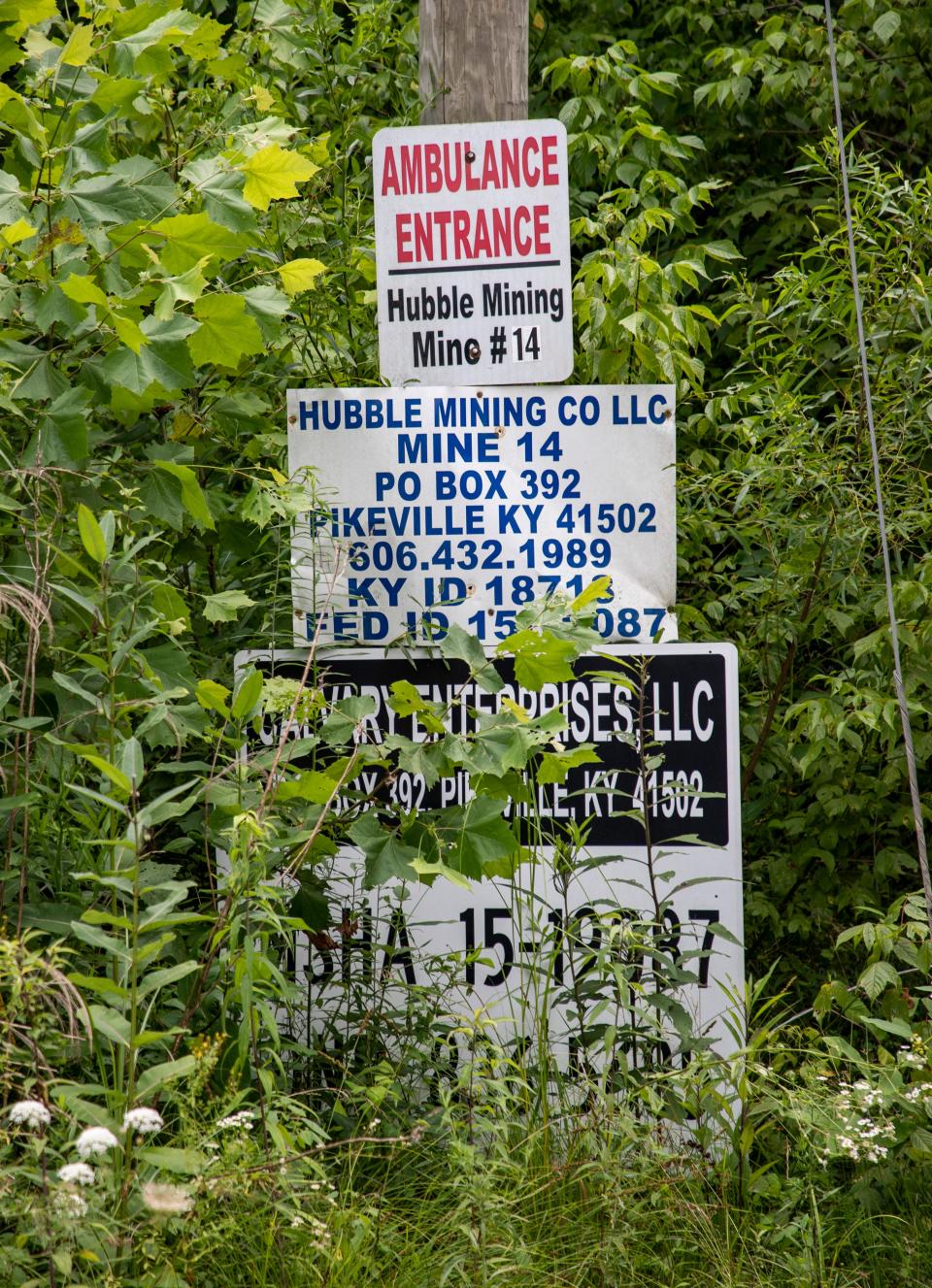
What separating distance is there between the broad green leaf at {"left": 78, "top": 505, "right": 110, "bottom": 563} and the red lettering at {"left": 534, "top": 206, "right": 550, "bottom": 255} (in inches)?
57.8

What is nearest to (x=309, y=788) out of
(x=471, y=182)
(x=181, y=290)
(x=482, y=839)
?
(x=482, y=839)

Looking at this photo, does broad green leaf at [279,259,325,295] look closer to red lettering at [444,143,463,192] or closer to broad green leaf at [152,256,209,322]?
broad green leaf at [152,256,209,322]

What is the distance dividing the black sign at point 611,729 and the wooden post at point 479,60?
134 cm

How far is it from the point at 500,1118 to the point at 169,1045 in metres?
0.66

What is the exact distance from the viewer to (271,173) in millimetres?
2688

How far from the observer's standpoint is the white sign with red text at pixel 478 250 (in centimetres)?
324

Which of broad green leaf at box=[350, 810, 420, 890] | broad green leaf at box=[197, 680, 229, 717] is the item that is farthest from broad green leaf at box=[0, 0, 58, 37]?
broad green leaf at box=[350, 810, 420, 890]

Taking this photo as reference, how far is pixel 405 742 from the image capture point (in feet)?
8.71

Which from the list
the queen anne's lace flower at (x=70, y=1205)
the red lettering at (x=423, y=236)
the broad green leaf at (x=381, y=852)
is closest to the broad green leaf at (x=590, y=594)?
the broad green leaf at (x=381, y=852)

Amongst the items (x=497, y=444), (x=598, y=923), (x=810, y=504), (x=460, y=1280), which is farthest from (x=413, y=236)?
(x=460, y=1280)

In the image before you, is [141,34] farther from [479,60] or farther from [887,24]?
[887,24]

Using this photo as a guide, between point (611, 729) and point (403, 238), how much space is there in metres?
1.28

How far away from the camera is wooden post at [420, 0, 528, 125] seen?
10.8ft

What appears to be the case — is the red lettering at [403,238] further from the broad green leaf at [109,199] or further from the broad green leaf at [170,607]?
the broad green leaf at [170,607]
